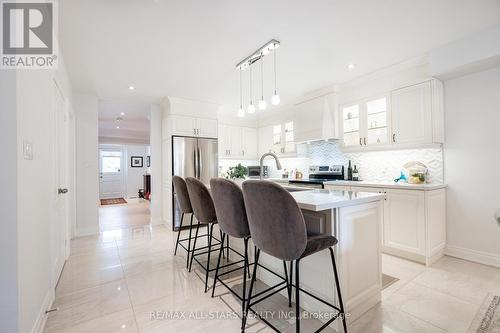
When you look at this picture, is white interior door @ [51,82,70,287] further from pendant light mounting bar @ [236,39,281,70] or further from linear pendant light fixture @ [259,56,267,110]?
linear pendant light fixture @ [259,56,267,110]

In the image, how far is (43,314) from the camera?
5.53 feet

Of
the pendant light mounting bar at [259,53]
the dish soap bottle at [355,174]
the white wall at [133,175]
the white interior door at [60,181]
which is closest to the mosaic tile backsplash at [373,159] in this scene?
the dish soap bottle at [355,174]

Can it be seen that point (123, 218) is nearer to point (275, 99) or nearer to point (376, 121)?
point (275, 99)

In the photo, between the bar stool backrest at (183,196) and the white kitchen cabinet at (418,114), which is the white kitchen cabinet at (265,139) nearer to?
the white kitchen cabinet at (418,114)

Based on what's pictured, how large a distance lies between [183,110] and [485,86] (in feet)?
14.5

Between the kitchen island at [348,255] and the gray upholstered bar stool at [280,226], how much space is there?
151 mm

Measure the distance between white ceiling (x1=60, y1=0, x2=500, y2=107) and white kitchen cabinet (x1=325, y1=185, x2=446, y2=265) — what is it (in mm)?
1729

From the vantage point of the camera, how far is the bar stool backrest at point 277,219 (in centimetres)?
127

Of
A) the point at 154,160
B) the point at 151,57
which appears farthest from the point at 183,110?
the point at 151,57

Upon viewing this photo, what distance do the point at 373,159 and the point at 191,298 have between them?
325cm

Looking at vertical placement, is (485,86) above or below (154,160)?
above

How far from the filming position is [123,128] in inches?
292

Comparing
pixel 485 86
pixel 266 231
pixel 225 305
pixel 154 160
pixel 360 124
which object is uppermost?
pixel 485 86

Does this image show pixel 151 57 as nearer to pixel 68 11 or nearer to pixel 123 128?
pixel 68 11
